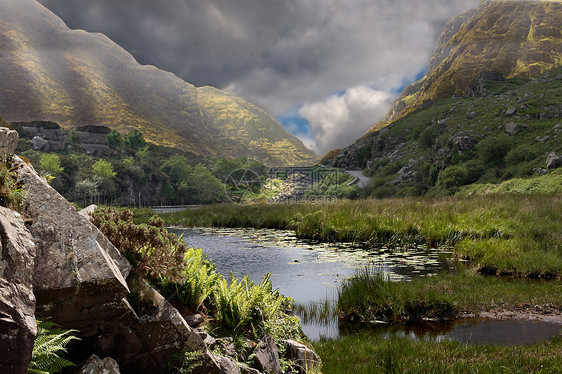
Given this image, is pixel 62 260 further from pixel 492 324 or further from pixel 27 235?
pixel 492 324

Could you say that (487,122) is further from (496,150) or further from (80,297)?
(80,297)

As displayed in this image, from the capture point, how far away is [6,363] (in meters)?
2.18

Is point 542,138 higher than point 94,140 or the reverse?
the reverse

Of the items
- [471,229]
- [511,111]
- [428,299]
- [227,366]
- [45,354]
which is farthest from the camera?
[511,111]

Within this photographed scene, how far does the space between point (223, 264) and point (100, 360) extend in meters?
11.5

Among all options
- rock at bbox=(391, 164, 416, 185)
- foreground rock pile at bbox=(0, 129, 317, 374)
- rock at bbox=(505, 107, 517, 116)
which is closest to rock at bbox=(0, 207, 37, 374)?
foreground rock pile at bbox=(0, 129, 317, 374)

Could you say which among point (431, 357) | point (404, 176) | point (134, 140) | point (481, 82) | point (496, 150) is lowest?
point (431, 357)

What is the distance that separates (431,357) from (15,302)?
568 centimetres

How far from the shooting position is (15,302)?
2.29 metres

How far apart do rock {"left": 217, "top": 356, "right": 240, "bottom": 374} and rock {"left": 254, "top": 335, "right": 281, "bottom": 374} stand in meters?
0.46

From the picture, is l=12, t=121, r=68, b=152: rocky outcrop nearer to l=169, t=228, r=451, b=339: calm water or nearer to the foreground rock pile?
l=169, t=228, r=451, b=339: calm water

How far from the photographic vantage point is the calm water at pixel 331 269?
742 cm

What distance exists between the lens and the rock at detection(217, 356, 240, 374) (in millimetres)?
3990

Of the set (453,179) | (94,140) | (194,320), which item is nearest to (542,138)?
(453,179)
